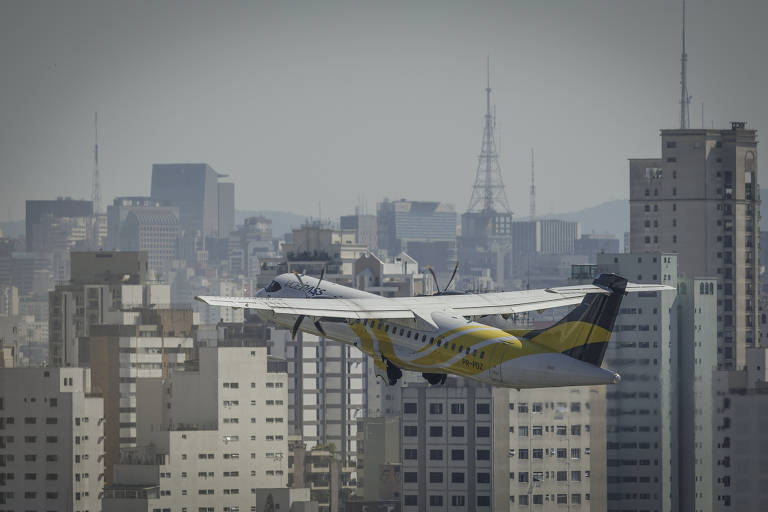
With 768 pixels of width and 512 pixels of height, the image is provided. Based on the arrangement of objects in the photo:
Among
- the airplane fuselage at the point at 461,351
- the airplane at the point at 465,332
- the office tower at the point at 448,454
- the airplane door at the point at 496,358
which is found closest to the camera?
A: the airplane fuselage at the point at 461,351

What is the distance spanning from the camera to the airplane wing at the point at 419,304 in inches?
3632

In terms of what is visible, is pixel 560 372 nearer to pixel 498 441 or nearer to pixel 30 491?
pixel 498 441

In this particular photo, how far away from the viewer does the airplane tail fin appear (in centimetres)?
8900

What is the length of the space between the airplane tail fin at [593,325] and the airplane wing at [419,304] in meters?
0.51

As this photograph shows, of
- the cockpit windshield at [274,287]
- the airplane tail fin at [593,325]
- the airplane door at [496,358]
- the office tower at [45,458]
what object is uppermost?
the cockpit windshield at [274,287]

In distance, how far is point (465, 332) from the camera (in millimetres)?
91500

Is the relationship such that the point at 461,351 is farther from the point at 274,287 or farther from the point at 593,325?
the point at 274,287

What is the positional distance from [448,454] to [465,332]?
73759 mm

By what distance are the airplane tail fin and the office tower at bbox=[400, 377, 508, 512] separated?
7483 centimetres

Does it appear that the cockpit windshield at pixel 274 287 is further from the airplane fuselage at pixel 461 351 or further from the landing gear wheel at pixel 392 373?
the landing gear wheel at pixel 392 373

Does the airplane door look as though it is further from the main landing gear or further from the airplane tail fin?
the main landing gear

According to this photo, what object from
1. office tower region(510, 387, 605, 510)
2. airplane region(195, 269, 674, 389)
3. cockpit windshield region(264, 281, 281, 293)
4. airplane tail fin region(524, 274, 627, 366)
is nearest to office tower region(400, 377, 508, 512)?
Result: office tower region(510, 387, 605, 510)

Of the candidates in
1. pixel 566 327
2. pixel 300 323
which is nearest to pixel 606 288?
pixel 566 327

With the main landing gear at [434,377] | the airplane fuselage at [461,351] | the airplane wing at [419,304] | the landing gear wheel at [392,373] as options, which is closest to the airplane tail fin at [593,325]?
the airplane wing at [419,304]
